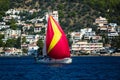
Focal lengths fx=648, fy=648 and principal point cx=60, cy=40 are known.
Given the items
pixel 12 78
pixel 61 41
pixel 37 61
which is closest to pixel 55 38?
pixel 61 41

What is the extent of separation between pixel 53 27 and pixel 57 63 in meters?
7.05

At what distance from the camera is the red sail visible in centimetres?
12050

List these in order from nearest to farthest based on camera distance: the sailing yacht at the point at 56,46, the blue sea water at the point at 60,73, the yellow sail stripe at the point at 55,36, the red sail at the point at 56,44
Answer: the blue sea water at the point at 60,73, the red sail at the point at 56,44, the sailing yacht at the point at 56,46, the yellow sail stripe at the point at 55,36

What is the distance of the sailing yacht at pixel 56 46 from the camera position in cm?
12062

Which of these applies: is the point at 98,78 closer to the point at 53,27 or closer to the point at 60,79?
the point at 60,79

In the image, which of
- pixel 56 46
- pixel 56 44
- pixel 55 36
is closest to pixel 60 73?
pixel 56 46

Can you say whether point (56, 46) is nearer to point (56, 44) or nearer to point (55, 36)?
point (56, 44)

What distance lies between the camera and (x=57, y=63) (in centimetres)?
12475

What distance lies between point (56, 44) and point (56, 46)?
48cm

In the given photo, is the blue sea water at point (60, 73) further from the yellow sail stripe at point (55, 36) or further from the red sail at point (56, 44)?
the yellow sail stripe at point (55, 36)

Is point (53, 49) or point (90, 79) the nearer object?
point (90, 79)

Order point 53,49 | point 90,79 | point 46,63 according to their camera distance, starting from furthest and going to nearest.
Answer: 1. point 46,63
2. point 53,49
3. point 90,79

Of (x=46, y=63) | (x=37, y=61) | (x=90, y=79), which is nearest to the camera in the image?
(x=90, y=79)

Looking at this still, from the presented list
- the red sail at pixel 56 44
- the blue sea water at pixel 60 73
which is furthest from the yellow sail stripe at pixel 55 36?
the blue sea water at pixel 60 73
